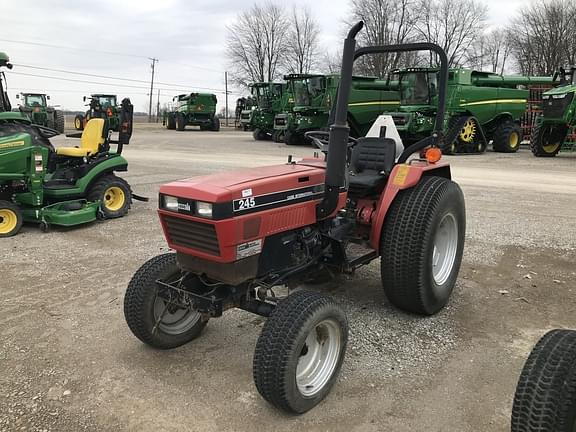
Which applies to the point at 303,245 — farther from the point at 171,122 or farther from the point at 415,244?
the point at 171,122

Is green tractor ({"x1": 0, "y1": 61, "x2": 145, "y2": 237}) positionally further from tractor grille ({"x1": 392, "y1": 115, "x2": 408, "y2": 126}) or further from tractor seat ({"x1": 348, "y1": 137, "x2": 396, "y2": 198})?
tractor grille ({"x1": 392, "y1": 115, "x2": 408, "y2": 126})

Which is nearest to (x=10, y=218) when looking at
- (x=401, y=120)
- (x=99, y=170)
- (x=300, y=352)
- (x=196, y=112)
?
(x=99, y=170)

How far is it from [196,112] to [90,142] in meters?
23.9

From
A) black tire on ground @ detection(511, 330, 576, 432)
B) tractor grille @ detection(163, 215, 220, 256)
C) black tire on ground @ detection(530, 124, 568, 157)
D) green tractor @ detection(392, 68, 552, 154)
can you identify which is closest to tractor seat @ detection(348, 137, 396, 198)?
tractor grille @ detection(163, 215, 220, 256)

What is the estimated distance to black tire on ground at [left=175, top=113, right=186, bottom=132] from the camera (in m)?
30.4

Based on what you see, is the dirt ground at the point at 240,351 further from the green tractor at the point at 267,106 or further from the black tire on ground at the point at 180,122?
the black tire on ground at the point at 180,122

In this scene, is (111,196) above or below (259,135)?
below

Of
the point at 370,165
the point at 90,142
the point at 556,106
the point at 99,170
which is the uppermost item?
the point at 556,106

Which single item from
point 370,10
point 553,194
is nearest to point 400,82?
point 553,194

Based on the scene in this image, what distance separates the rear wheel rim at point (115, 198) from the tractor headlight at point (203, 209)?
4513 millimetres

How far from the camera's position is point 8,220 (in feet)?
19.1

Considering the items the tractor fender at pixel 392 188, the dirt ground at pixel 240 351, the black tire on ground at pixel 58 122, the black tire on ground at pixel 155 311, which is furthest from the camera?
the black tire on ground at pixel 58 122

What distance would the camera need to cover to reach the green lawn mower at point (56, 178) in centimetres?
581

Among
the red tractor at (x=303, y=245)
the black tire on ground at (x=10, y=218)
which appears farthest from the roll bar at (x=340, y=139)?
the black tire on ground at (x=10, y=218)
